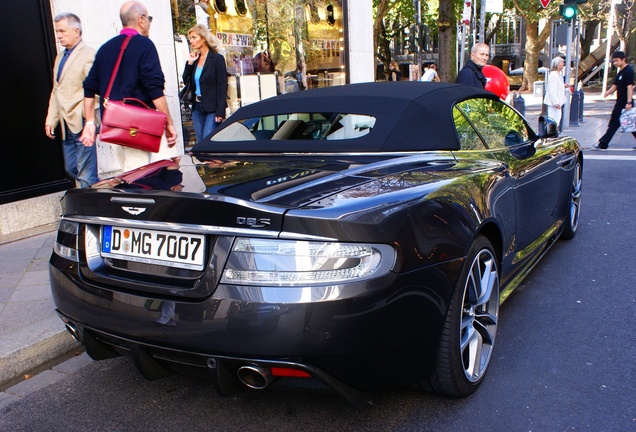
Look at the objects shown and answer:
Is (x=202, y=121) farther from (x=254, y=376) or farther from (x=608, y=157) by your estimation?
(x=608, y=157)

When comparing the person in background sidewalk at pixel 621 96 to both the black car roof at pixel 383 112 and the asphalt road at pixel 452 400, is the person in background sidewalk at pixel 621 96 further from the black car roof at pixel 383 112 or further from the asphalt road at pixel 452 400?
the black car roof at pixel 383 112

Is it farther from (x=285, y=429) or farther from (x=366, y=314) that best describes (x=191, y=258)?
(x=285, y=429)

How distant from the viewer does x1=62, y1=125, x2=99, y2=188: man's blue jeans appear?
6254mm

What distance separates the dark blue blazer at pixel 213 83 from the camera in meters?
7.44

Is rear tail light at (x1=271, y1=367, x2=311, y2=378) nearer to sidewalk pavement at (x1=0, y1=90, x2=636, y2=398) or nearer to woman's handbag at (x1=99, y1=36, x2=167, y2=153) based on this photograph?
sidewalk pavement at (x1=0, y1=90, x2=636, y2=398)

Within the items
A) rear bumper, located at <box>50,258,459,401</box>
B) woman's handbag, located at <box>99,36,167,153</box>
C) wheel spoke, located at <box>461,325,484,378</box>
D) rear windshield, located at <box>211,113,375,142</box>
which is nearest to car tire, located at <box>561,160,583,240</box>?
rear windshield, located at <box>211,113,375,142</box>

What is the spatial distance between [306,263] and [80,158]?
4.50 m

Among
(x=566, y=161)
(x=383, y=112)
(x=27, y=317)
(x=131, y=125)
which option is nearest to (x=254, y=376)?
(x=383, y=112)

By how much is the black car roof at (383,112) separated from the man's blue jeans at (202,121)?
133 inches

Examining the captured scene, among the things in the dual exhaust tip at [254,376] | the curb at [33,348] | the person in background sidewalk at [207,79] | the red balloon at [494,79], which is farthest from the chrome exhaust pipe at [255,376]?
the red balloon at [494,79]

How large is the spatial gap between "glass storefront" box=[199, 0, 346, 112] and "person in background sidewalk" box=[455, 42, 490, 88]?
11.4 ft

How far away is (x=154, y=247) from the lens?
2.69 metres

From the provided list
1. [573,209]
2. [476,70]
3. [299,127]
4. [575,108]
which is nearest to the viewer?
[299,127]

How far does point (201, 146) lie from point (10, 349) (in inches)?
64.1
